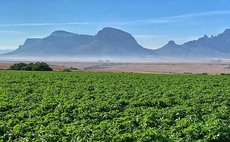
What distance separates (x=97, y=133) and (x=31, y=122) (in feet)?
12.1

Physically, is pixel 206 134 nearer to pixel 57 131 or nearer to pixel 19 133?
pixel 57 131

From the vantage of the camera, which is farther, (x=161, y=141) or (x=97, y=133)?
(x=97, y=133)

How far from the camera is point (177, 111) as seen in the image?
53.7 ft

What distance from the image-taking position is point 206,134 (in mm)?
12117

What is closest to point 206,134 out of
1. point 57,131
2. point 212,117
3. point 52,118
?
point 212,117

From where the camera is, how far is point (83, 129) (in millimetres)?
12375

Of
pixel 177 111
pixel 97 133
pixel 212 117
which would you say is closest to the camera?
pixel 97 133

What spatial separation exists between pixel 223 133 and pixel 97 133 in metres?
4.48

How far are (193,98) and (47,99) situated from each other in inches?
359

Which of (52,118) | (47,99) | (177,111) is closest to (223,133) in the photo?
(177,111)

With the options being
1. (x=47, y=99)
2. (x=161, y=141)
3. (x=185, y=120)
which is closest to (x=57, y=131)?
(x=161, y=141)

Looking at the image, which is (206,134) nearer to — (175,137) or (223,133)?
(223,133)

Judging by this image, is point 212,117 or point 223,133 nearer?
point 223,133

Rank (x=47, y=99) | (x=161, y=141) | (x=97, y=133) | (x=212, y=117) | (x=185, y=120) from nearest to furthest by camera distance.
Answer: (x=161, y=141) < (x=97, y=133) < (x=185, y=120) < (x=212, y=117) < (x=47, y=99)
